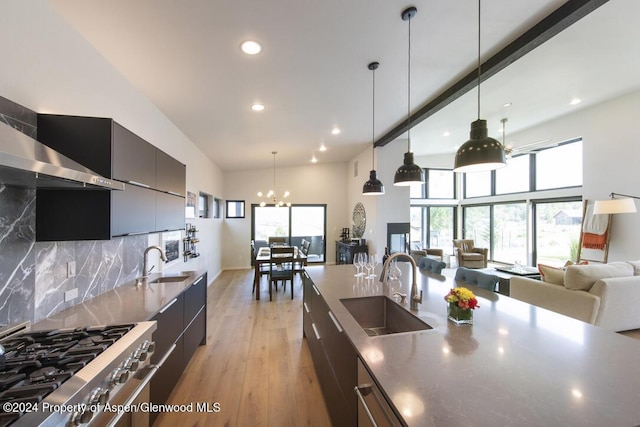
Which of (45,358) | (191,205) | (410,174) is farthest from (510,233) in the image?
(45,358)

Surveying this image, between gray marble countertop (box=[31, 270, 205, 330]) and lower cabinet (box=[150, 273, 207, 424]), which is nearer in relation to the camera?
gray marble countertop (box=[31, 270, 205, 330])

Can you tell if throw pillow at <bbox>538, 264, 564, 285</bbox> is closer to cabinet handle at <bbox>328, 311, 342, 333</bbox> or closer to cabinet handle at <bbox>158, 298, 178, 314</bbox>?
cabinet handle at <bbox>328, 311, 342, 333</bbox>

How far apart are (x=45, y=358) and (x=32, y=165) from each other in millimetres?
870

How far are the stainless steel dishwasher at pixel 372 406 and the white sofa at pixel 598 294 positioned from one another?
3.45 m

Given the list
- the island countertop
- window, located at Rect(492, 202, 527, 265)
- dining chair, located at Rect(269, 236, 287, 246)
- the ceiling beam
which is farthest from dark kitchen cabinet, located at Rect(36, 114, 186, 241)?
window, located at Rect(492, 202, 527, 265)

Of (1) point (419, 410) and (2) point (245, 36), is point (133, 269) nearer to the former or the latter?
(2) point (245, 36)

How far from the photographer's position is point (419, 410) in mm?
781

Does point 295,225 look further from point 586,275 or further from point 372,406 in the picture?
point 372,406

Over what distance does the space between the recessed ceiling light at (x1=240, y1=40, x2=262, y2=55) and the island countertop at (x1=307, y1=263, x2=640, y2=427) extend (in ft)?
7.59

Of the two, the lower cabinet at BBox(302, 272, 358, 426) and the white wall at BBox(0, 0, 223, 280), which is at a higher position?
the white wall at BBox(0, 0, 223, 280)

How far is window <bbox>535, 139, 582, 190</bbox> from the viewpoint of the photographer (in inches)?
216

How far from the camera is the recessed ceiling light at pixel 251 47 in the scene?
212 cm

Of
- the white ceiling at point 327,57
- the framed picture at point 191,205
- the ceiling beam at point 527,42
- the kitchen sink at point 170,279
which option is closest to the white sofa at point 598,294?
the ceiling beam at point 527,42

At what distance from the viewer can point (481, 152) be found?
154 centimetres
